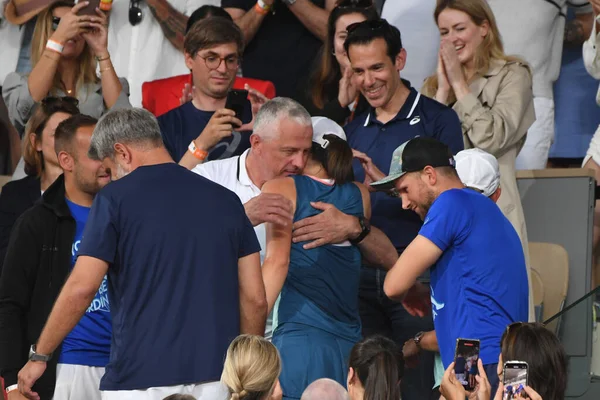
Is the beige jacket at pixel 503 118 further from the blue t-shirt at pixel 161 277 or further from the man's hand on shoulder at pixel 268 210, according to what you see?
the blue t-shirt at pixel 161 277

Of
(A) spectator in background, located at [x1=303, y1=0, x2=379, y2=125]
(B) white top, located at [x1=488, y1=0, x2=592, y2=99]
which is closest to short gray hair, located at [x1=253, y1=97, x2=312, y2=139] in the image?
(A) spectator in background, located at [x1=303, y1=0, x2=379, y2=125]

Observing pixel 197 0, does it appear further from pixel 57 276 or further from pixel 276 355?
pixel 276 355

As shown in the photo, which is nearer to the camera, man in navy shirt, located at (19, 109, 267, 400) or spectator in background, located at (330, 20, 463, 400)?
man in navy shirt, located at (19, 109, 267, 400)

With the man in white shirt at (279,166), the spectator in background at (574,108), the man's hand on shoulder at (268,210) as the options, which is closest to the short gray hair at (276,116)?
the man in white shirt at (279,166)

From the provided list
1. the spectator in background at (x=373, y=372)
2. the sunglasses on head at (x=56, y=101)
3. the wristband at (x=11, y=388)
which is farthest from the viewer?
the sunglasses on head at (x=56, y=101)

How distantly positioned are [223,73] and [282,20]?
56.5 inches

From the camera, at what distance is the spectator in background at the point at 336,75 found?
23.0 feet

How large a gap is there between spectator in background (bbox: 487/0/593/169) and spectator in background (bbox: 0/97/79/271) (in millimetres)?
2980

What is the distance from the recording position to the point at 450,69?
684cm

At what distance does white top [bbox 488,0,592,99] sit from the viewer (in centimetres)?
775

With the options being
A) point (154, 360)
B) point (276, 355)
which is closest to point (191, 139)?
point (154, 360)

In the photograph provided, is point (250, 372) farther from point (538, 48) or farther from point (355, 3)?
point (538, 48)

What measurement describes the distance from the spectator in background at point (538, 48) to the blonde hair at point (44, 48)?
277 centimetres

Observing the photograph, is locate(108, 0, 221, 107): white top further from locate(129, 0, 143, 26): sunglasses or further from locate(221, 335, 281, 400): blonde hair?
locate(221, 335, 281, 400): blonde hair
